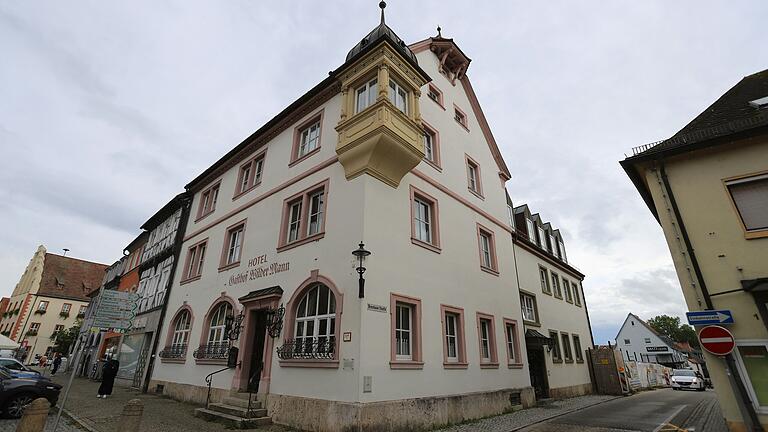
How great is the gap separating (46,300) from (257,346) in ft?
178

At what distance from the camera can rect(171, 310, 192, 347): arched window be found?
1617 centimetres

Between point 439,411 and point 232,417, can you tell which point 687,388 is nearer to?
point 439,411

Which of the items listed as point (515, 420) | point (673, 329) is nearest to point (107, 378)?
point (515, 420)

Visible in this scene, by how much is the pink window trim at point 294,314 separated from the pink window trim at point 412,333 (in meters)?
1.36

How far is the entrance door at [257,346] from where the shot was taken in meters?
11.8

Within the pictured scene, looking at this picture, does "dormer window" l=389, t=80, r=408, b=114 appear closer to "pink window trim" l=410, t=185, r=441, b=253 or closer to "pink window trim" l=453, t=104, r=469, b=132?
"pink window trim" l=410, t=185, r=441, b=253

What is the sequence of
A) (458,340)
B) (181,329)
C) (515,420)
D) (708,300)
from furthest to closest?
(181,329), (458,340), (515,420), (708,300)

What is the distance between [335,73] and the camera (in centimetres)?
1245

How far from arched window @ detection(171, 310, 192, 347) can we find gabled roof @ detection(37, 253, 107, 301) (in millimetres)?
45445

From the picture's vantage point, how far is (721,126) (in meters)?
9.32

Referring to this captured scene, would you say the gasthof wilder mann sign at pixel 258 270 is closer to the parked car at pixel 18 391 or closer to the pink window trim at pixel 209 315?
the pink window trim at pixel 209 315

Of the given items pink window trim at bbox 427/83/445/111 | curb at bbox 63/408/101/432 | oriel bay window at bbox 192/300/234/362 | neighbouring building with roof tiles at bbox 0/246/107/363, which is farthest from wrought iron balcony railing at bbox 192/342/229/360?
neighbouring building with roof tiles at bbox 0/246/107/363

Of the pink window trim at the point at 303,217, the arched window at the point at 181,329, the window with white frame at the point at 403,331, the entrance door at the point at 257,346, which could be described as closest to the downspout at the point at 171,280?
the arched window at the point at 181,329

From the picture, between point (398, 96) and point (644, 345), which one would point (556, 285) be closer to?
point (398, 96)
